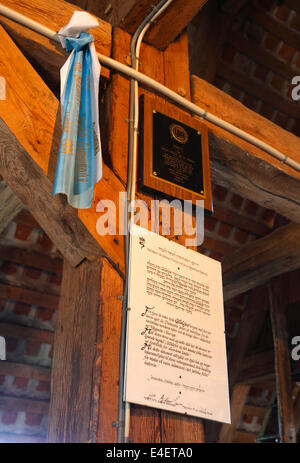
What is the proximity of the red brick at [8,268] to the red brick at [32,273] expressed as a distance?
10cm

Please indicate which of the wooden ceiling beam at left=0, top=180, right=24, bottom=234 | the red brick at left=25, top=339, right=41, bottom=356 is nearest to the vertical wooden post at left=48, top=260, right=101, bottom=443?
the wooden ceiling beam at left=0, top=180, right=24, bottom=234

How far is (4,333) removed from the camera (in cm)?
430

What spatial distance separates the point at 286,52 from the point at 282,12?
332 millimetres

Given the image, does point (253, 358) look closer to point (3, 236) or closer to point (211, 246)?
point (211, 246)

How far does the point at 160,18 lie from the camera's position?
2295mm

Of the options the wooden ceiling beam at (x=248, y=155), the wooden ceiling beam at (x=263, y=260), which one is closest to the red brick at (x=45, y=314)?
the wooden ceiling beam at (x=263, y=260)

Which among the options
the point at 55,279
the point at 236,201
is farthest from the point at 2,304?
the point at 236,201

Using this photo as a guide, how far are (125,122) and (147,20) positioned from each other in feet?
1.81

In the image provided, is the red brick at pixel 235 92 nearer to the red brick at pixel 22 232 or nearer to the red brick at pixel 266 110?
the red brick at pixel 266 110

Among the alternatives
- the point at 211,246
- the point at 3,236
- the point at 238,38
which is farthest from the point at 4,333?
the point at 238,38

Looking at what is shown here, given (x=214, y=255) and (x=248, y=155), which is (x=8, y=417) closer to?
(x=214, y=255)

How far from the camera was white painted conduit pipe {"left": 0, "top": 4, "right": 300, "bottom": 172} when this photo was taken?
190 centimetres

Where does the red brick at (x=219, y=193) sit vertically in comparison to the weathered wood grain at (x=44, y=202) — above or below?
above

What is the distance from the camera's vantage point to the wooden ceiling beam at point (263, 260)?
3.76 meters
